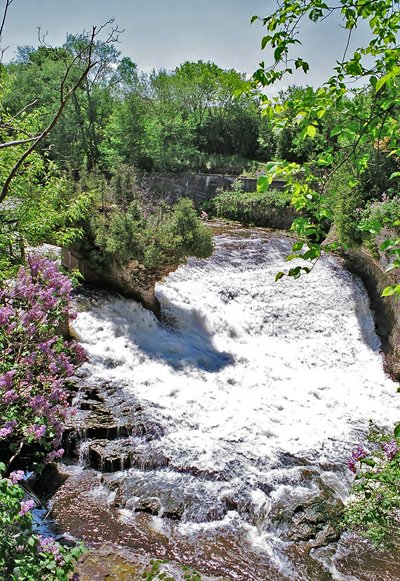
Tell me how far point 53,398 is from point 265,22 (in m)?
3.97

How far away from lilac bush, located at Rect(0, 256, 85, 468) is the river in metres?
2.01

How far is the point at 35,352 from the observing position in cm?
484

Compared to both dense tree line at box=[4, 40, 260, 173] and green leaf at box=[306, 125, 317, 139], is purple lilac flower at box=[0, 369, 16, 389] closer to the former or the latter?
green leaf at box=[306, 125, 317, 139]

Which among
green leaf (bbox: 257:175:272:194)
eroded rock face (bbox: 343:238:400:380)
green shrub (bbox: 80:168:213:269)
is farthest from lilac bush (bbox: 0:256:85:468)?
eroded rock face (bbox: 343:238:400:380)

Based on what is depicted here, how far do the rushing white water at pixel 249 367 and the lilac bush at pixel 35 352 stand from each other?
9.75 feet

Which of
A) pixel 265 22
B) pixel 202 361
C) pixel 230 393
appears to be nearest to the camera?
pixel 265 22

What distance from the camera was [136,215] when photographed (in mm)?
11406

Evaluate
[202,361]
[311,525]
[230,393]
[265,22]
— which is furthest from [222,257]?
[265,22]

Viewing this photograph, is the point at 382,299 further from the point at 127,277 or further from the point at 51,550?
the point at 51,550

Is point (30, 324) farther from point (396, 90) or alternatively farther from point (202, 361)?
point (202, 361)

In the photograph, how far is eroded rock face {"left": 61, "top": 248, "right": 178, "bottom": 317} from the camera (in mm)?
11648

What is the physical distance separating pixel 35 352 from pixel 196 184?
20843mm

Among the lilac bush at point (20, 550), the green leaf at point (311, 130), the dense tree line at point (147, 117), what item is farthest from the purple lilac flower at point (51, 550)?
the dense tree line at point (147, 117)

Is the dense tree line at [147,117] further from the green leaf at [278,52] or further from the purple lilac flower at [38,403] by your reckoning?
the green leaf at [278,52]
